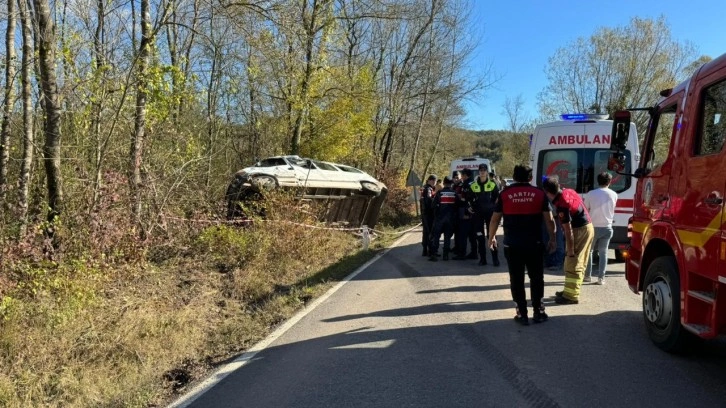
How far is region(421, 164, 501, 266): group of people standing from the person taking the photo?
9.67m

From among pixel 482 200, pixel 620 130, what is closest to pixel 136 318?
pixel 620 130

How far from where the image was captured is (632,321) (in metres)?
5.70

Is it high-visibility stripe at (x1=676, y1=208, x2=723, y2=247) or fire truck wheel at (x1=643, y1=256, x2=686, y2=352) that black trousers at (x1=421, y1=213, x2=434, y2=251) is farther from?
high-visibility stripe at (x1=676, y1=208, x2=723, y2=247)

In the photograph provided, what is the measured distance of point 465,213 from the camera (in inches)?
388

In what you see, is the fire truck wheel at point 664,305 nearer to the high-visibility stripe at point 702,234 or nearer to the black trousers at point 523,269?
the high-visibility stripe at point 702,234

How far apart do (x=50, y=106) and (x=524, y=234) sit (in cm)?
617

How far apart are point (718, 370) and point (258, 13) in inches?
339

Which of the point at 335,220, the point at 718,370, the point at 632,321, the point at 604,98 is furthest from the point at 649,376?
the point at 604,98

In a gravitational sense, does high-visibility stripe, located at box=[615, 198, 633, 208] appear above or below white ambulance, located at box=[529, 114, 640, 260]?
below

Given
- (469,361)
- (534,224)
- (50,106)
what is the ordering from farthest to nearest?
(50,106), (534,224), (469,361)

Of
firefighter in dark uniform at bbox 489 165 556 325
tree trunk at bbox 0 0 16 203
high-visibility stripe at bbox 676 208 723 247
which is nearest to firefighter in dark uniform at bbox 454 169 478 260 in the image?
firefighter in dark uniform at bbox 489 165 556 325

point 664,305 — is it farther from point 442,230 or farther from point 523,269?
point 442,230

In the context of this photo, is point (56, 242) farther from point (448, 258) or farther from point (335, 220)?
point (335, 220)

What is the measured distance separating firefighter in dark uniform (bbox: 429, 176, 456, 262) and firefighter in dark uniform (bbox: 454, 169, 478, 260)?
14 centimetres
